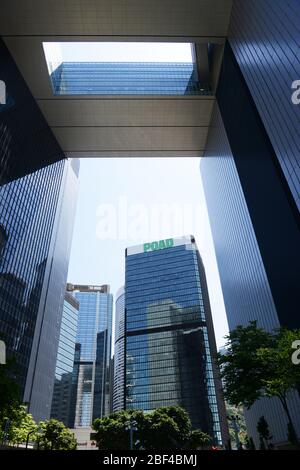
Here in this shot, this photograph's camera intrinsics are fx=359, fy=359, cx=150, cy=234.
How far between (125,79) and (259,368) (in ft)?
113

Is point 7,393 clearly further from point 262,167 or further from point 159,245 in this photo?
point 159,245

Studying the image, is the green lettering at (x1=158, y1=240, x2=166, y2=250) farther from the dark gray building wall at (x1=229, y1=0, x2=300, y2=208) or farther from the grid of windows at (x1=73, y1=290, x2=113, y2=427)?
the dark gray building wall at (x1=229, y1=0, x2=300, y2=208)

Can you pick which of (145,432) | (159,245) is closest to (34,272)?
(145,432)

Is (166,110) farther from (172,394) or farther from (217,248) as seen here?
(172,394)

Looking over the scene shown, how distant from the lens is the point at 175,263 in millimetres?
129125

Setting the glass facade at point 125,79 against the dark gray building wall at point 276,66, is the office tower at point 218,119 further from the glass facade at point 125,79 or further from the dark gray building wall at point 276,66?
the glass facade at point 125,79

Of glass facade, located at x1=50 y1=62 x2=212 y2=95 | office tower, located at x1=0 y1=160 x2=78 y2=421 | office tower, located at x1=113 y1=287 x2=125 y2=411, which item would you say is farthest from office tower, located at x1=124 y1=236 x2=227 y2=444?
glass facade, located at x1=50 y1=62 x2=212 y2=95

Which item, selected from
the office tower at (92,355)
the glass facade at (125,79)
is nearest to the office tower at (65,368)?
the office tower at (92,355)

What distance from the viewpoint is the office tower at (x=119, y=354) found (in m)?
129

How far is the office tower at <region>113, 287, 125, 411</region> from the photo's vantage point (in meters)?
129

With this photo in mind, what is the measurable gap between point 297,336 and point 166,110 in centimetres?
3136
